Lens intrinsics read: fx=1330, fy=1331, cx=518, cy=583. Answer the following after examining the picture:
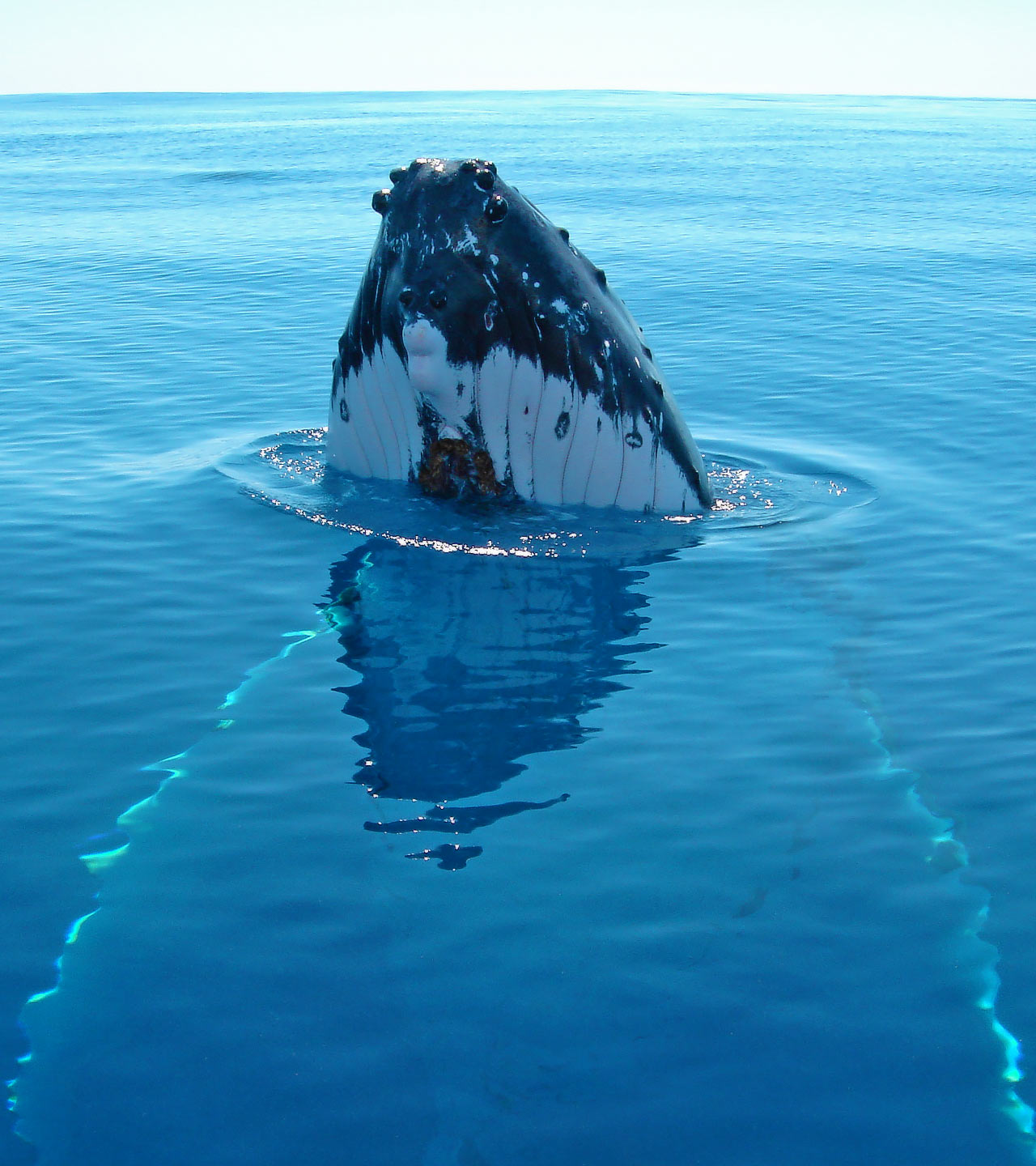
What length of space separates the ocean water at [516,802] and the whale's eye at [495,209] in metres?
2.05

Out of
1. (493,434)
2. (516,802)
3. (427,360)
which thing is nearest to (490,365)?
(427,360)

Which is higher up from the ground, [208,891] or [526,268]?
[526,268]

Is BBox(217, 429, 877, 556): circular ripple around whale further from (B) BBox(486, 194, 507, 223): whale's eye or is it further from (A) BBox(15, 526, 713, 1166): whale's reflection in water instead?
(B) BBox(486, 194, 507, 223): whale's eye

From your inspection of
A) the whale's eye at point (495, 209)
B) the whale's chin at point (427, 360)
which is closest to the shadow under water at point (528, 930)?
the whale's chin at point (427, 360)

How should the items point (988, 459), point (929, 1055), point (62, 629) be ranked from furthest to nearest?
1. point (988, 459)
2. point (62, 629)
3. point (929, 1055)

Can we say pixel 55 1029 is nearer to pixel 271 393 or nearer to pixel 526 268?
pixel 526 268

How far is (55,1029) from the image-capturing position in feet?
15.6

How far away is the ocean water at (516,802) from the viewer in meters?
4.51

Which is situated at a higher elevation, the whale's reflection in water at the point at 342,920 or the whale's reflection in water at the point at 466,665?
the whale's reflection in water at the point at 466,665

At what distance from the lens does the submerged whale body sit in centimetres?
783

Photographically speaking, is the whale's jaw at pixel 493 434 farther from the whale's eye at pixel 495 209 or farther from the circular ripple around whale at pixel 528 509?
the whale's eye at pixel 495 209

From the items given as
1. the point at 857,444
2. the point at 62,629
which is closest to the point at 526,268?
the point at 62,629

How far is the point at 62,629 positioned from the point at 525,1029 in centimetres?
502

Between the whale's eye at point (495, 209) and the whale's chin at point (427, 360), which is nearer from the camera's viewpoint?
the whale's eye at point (495, 209)
